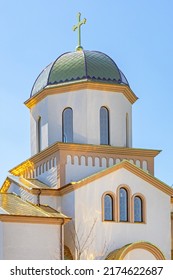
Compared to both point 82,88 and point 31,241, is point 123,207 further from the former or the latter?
point 82,88

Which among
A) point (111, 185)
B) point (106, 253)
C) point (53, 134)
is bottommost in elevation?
point (106, 253)

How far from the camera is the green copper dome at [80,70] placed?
2558 centimetres

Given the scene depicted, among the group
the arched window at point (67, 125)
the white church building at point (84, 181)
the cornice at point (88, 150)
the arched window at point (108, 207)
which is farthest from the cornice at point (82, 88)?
the arched window at point (108, 207)

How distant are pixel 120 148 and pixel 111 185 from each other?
1.86m

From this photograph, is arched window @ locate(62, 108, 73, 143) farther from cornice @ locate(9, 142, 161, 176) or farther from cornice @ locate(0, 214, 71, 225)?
cornice @ locate(0, 214, 71, 225)

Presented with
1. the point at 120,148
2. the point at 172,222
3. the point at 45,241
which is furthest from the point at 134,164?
the point at 45,241

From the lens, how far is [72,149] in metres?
24.5

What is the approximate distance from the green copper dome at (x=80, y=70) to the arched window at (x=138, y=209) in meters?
4.29

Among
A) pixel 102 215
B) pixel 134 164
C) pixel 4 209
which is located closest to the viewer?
pixel 4 209

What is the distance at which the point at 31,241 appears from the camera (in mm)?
→ 21766

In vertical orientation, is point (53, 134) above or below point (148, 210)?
above

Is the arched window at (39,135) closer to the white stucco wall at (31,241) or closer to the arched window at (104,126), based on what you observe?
the arched window at (104,126)

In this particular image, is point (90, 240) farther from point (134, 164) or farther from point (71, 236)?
point (134, 164)

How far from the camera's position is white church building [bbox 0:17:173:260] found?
2220 centimetres
